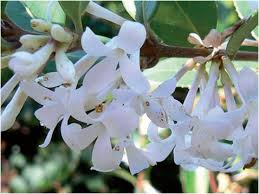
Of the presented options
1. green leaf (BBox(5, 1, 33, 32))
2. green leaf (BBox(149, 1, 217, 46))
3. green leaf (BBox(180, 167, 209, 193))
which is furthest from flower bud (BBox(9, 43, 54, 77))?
green leaf (BBox(180, 167, 209, 193))

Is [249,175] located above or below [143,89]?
below

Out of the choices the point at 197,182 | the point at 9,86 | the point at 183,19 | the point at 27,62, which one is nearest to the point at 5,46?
the point at 9,86

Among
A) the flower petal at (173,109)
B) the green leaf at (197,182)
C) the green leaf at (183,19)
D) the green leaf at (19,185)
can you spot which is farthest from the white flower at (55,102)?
the green leaf at (19,185)

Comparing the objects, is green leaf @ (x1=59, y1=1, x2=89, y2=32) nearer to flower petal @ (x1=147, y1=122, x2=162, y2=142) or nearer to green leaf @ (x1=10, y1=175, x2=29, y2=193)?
flower petal @ (x1=147, y1=122, x2=162, y2=142)

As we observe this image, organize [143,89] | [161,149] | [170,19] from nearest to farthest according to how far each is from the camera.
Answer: [143,89] → [161,149] → [170,19]

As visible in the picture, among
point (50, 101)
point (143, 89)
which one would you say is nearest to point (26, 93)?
point (50, 101)

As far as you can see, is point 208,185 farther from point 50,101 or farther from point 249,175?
point 50,101
